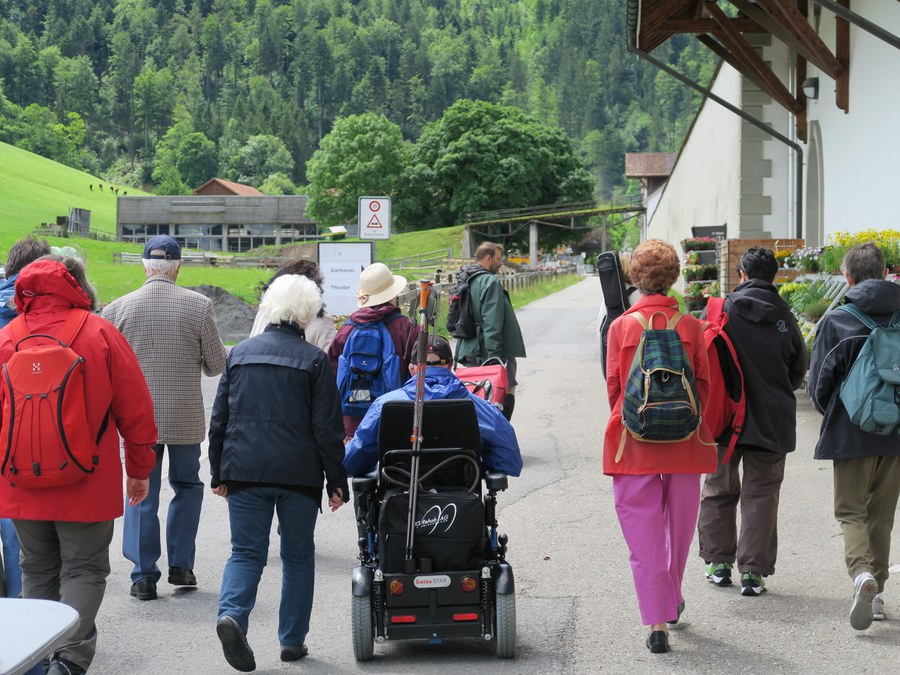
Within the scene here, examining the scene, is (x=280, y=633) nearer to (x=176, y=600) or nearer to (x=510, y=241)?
(x=176, y=600)

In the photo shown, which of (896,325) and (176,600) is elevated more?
(896,325)

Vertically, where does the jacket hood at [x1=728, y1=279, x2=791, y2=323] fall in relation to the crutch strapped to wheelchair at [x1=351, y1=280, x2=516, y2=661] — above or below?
above

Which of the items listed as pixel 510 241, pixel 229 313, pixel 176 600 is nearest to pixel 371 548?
pixel 176 600

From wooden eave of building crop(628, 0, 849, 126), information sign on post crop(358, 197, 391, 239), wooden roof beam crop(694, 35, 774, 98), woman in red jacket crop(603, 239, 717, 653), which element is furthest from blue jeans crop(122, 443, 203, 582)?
wooden roof beam crop(694, 35, 774, 98)

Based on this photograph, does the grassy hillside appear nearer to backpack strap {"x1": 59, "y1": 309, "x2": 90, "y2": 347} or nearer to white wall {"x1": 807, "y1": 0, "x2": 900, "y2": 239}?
white wall {"x1": 807, "y1": 0, "x2": 900, "y2": 239}

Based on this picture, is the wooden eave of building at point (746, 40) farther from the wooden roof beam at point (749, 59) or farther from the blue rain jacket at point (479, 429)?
the blue rain jacket at point (479, 429)

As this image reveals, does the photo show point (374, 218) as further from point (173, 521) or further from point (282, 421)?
point (282, 421)

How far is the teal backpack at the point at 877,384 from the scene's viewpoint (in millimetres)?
5781

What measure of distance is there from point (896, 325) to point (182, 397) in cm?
396

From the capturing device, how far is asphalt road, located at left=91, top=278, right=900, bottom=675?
5375mm

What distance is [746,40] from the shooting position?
17688 millimetres

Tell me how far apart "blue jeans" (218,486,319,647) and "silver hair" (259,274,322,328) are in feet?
2.64

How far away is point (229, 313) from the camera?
2941 centimetres

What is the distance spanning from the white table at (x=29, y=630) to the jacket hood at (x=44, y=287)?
8.52 feet
